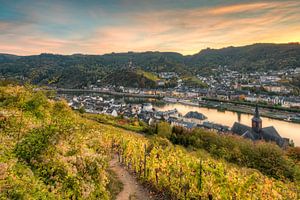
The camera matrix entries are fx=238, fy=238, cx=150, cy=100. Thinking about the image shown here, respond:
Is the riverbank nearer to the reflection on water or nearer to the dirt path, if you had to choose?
the reflection on water

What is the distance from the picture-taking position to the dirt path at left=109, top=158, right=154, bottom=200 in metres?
11.1

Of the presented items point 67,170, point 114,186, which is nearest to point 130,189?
point 114,186

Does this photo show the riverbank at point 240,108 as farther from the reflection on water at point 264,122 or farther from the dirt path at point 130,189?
the dirt path at point 130,189

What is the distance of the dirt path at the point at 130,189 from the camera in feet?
36.4

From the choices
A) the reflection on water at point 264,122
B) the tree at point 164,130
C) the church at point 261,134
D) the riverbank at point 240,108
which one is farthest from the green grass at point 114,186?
the riverbank at point 240,108

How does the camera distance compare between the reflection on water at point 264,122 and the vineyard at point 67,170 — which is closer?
the vineyard at point 67,170

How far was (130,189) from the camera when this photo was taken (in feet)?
39.1

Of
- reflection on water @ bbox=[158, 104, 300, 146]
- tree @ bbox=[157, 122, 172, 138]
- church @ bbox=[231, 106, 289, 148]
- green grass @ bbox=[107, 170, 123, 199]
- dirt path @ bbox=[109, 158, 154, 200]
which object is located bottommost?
reflection on water @ bbox=[158, 104, 300, 146]

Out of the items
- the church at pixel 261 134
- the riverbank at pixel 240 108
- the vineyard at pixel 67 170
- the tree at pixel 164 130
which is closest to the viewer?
the vineyard at pixel 67 170

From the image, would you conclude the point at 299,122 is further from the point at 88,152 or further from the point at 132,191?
the point at 88,152

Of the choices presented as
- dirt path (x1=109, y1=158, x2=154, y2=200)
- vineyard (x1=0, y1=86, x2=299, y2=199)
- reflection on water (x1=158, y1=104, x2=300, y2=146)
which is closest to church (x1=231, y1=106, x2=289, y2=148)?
reflection on water (x1=158, y1=104, x2=300, y2=146)

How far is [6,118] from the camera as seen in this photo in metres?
8.88

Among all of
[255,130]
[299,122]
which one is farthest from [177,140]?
[299,122]

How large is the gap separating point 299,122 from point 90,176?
61392 mm
